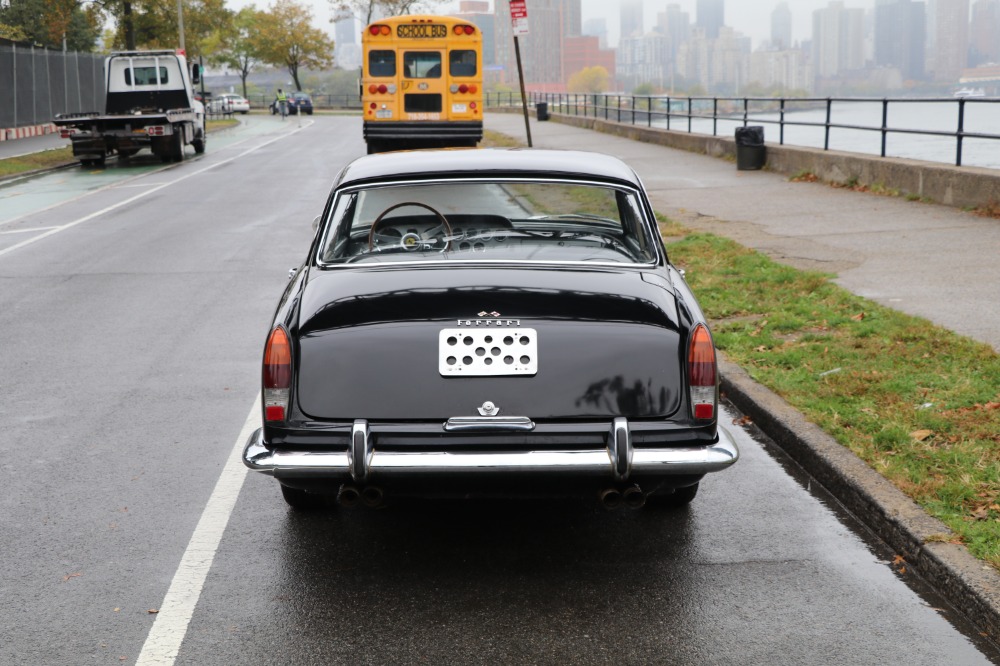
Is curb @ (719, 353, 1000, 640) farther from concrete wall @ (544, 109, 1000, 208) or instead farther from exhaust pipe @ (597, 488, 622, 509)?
concrete wall @ (544, 109, 1000, 208)

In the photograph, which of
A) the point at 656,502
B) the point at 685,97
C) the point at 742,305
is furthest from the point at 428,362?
the point at 685,97

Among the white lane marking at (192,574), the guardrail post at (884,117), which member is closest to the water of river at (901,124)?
the guardrail post at (884,117)

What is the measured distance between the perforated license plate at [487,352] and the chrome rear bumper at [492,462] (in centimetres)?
29

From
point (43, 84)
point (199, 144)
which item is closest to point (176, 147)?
point (199, 144)

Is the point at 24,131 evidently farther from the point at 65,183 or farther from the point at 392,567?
the point at 392,567

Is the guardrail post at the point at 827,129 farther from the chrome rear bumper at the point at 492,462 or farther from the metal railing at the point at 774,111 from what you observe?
the chrome rear bumper at the point at 492,462

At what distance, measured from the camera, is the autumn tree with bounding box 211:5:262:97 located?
110 meters

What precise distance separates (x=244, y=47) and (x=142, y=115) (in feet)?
289

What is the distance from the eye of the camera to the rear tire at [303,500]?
500cm

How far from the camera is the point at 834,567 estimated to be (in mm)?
4516

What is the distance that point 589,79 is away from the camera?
136 m

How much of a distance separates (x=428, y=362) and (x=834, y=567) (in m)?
1.75

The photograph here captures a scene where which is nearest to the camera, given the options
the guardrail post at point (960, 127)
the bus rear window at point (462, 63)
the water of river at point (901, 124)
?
the guardrail post at point (960, 127)

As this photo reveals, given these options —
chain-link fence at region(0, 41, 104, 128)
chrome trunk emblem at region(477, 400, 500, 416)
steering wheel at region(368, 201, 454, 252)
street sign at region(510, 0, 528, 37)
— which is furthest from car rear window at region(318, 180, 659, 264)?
chain-link fence at region(0, 41, 104, 128)
